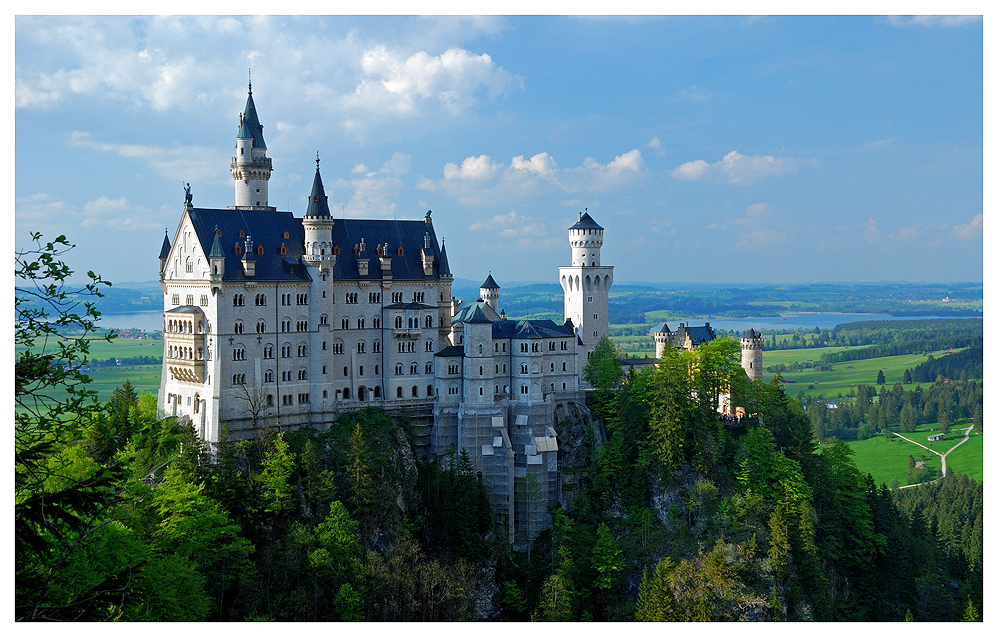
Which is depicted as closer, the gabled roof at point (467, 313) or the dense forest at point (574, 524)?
the dense forest at point (574, 524)

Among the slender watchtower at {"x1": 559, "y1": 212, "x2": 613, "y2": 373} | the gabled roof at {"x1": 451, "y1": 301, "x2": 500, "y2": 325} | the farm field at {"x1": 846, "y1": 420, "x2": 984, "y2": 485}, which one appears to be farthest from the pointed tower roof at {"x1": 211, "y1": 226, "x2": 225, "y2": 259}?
the farm field at {"x1": 846, "y1": 420, "x2": 984, "y2": 485}

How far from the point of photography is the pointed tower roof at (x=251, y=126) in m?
72.6

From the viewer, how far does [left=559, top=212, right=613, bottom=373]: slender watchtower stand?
85.2m

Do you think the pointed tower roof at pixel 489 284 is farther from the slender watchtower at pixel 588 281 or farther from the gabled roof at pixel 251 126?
the gabled roof at pixel 251 126

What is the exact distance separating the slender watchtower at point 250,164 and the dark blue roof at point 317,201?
6.05 meters

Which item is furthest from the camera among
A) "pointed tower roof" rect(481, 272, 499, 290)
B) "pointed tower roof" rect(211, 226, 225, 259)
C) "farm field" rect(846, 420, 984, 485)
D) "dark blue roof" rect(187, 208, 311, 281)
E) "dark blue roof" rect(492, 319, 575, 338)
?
"farm field" rect(846, 420, 984, 485)

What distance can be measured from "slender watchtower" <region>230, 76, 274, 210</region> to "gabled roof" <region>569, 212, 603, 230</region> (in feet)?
90.1

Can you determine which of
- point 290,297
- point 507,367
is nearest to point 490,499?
point 507,367

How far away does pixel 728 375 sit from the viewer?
2960 inches

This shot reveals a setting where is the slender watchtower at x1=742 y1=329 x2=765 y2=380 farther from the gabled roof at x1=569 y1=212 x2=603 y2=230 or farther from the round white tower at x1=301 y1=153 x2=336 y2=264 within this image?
the round white tower at x1=301 y1=153 x2=336 y2=264

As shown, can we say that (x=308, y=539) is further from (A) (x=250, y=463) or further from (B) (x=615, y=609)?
(B) (x=615, y=609)

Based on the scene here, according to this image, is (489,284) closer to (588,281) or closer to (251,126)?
(588,281)

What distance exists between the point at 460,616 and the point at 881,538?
33.5 meters

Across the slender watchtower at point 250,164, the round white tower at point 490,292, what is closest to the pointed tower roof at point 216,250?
the slender watchtower at point 250,164
